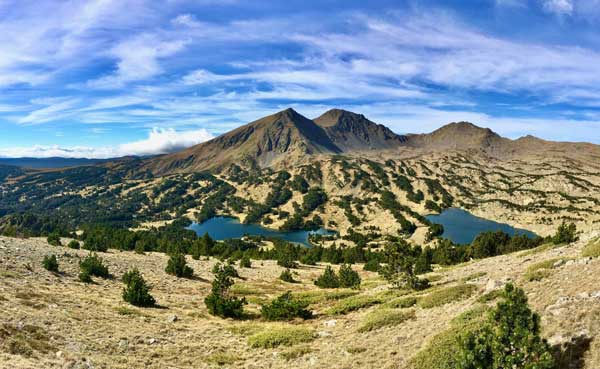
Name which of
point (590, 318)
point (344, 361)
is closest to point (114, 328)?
point (344, 361)

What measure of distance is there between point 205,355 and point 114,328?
818 cm

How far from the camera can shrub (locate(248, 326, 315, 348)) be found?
85.0 feet

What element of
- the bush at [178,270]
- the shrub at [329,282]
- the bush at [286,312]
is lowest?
the shrub at [329,282]

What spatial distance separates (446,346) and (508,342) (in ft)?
14.9

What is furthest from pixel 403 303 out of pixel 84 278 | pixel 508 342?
pixel 84 278

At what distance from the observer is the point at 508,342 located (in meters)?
14.5

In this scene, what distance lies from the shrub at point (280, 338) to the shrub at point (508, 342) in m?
13.9

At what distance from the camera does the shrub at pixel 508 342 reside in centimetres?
1359

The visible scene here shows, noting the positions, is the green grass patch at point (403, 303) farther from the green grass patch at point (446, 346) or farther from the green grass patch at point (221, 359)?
the green grass patch at point (221, 359)

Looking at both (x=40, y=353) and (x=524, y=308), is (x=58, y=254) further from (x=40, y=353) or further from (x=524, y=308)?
(x=524, y=308)

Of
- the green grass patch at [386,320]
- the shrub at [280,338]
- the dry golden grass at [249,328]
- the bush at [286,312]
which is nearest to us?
the dry golden grass at [249,328]

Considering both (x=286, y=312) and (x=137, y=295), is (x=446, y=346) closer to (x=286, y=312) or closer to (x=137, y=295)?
(x=286, y=312)

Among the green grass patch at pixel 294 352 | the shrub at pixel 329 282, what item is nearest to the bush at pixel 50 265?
the green grass patch at pixel 294 352

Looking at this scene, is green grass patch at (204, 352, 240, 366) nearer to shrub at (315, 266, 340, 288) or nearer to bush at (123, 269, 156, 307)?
bush at (123, 269, 156, 307)
